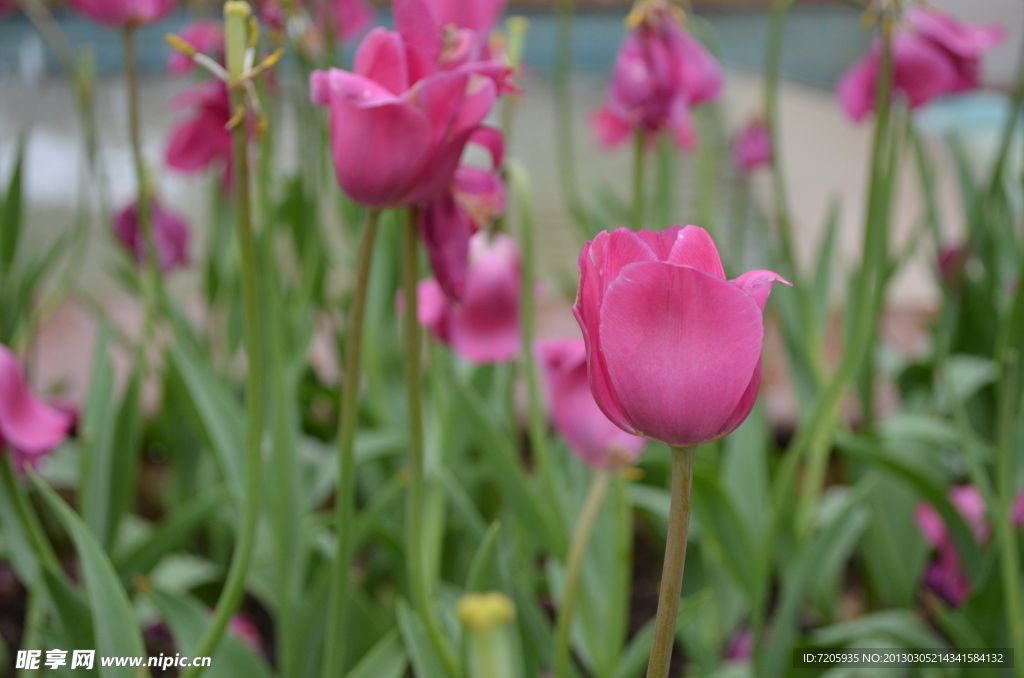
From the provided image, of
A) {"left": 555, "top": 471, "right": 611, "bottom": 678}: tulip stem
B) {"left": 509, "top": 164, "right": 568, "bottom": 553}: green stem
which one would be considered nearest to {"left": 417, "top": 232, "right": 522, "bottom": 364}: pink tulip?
{"left": 509, "top": 164, "right": 568, "bottom": 553}: green stem

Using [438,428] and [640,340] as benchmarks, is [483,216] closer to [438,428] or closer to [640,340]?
[640,340]

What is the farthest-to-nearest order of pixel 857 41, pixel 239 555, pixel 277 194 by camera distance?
pixel 857 41, pixel 277 194, pixel 239 555

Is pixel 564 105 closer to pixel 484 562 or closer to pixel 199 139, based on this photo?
pixel 199 139

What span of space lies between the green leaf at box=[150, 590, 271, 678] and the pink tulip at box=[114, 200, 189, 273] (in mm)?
381

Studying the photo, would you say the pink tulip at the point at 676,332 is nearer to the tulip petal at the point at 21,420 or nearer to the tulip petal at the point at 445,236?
the tulip petal at the point at 445,236

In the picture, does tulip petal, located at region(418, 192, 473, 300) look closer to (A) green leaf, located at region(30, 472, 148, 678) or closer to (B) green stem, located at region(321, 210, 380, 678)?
(B) green stem, located at region(321, 210, 380, 678)

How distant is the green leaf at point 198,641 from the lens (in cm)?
37

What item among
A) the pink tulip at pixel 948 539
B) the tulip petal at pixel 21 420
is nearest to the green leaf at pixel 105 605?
the tulip petal at pixel 21 420

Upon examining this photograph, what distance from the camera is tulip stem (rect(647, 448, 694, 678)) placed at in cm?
17

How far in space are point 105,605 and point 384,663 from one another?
0.40ft

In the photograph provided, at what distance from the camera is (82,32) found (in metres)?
2.00

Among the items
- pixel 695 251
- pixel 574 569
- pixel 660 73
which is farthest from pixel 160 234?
pixel 695 251

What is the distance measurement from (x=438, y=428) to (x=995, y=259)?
1.54 ft

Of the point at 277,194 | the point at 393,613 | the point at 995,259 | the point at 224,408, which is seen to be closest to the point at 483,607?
the point at 224,408
